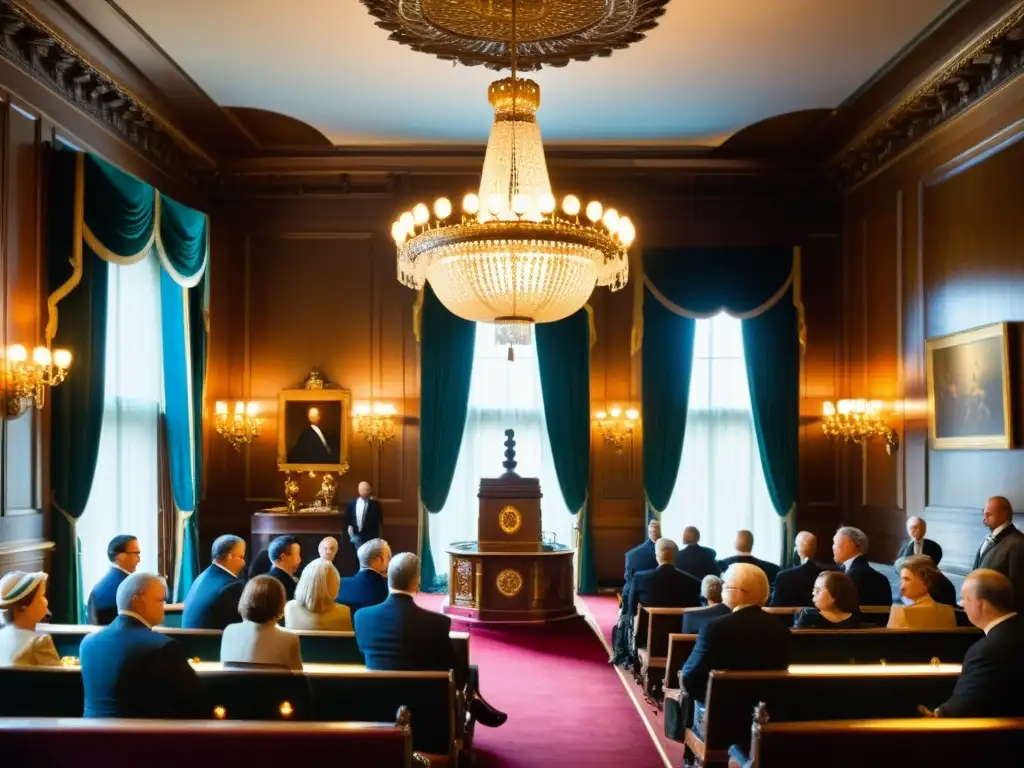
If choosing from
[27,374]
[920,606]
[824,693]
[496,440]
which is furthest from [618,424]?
[824,693]

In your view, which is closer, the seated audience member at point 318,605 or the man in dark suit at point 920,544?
the seated audience member at point 318,605

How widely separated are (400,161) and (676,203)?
337 cm

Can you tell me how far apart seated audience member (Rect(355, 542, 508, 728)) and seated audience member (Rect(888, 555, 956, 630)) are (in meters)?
2.47

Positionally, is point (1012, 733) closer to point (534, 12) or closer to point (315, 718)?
point (315, 718)

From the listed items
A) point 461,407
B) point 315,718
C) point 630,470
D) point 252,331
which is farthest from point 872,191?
point 315,718

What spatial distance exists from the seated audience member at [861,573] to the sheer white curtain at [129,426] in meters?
6.08

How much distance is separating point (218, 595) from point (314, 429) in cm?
616

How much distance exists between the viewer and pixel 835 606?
5137mm

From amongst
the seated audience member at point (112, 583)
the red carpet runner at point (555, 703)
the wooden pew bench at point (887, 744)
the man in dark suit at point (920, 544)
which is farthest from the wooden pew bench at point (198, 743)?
the man in dark suit at point (920, 544)

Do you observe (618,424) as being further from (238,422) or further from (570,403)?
(238,422)

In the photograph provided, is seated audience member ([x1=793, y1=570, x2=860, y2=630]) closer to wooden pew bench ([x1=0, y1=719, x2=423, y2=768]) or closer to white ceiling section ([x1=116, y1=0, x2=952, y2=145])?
wooden pew bench ([x1=0, y1=719, x2=423, y2=768])

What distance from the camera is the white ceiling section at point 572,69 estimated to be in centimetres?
799

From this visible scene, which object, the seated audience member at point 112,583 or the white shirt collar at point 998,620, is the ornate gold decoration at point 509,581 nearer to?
the seated audience member at point 112,583

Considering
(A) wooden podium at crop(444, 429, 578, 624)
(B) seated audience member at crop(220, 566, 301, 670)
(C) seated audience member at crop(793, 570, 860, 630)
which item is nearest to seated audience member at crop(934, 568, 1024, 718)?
(C) seated audience member at crop(793, 570, 860, 630)
